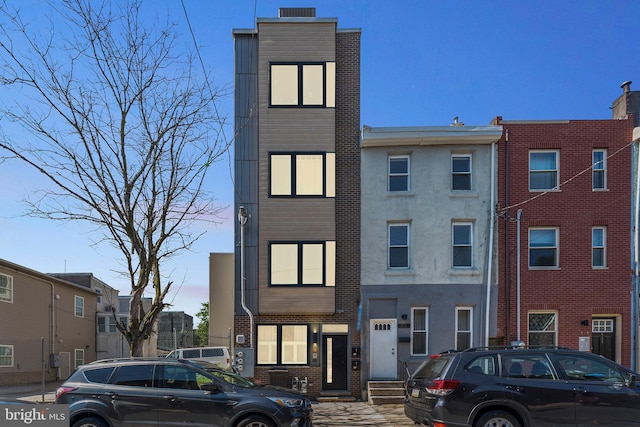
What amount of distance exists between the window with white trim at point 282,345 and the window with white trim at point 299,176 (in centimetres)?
457

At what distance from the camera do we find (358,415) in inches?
481

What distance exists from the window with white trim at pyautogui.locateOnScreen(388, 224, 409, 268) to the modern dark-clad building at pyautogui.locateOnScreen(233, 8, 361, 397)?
1206mm

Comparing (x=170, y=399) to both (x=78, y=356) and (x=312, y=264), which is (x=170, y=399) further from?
(x=78, y=356)

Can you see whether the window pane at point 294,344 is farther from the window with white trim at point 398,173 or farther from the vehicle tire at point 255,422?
the vehicle tire at point 255,422

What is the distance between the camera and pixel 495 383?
7.95m

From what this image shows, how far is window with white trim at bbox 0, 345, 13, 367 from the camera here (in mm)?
22500

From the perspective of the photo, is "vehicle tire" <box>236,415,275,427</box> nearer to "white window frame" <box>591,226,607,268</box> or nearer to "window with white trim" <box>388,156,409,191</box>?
"window with white trim" <box>388,156,409,191</box>

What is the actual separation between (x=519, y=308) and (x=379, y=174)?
6.45 metres

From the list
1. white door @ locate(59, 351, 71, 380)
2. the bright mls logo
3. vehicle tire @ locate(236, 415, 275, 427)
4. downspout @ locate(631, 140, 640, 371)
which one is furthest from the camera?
white door @ locate(59, 351, 71, 380)

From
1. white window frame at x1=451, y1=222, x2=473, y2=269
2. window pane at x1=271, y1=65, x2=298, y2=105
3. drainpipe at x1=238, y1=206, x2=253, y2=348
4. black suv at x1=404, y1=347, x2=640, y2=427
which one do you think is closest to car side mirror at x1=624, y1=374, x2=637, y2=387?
black suv at x1=404, y1=347, x2=640, y2=427

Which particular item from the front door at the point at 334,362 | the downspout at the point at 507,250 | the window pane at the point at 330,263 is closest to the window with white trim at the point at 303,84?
the window pane at the point at 330,263

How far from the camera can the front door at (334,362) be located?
613 inches

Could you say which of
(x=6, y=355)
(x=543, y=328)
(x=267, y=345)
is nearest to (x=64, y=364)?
(x=6, y=355)

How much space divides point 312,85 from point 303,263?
6176 millimetres
